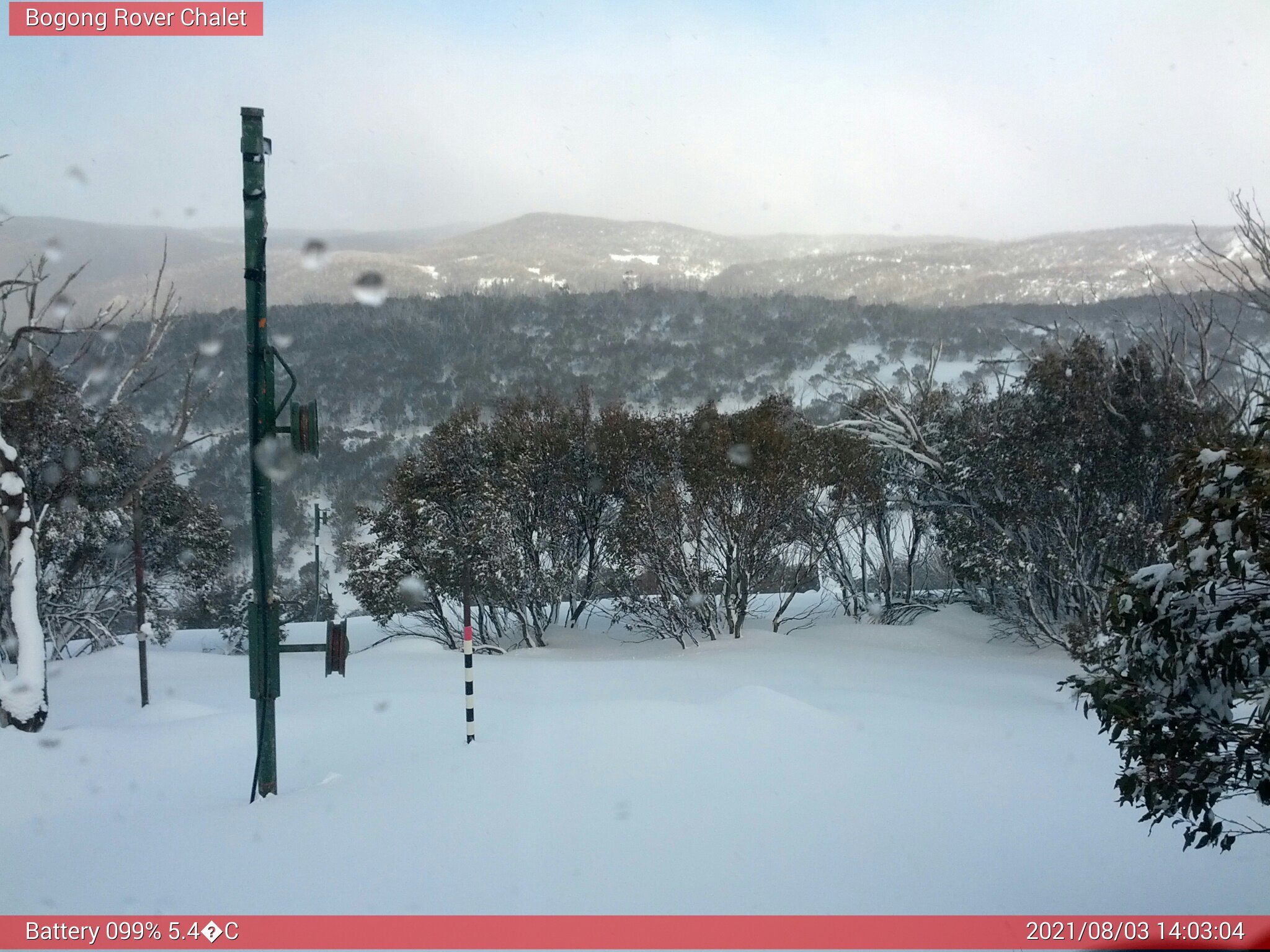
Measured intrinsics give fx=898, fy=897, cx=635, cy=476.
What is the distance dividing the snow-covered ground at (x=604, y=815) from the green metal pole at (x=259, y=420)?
0.75 meters

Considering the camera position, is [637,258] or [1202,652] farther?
[637,258]

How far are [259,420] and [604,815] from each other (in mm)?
3366

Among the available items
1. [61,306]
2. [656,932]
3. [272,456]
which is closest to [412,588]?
[61,306]

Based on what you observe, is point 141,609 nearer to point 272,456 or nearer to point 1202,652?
point 272,456

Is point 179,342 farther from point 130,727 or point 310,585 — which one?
point 130,727

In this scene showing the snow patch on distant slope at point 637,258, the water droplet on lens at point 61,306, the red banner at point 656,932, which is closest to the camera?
the red banner at point 656,932

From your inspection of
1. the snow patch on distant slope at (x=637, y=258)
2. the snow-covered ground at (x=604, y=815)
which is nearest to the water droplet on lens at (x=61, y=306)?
the snow-covered ground at (x=604, y=815)

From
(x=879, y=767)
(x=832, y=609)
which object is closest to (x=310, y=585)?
(x=832, y=609)

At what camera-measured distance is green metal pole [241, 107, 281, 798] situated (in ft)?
19.1

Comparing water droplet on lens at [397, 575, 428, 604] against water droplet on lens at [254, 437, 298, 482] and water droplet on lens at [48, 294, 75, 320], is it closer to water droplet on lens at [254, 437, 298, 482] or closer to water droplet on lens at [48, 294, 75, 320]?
water droplet on lens at [48, 294, 75, 320]

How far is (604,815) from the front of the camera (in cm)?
525

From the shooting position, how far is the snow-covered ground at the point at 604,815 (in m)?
4.44

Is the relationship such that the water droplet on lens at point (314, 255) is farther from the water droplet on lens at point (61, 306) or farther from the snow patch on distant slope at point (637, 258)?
Result: the snow patch on distant slope at point (637, 258)

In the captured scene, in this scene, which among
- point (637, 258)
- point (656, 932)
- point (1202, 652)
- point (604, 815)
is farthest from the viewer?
point (637, 258)
